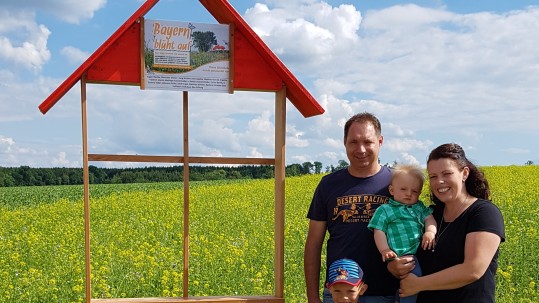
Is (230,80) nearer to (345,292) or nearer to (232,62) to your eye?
(232,62)

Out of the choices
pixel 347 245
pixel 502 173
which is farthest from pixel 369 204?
pixel 502 173

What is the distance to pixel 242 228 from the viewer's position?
1092cm

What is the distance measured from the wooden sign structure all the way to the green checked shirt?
1.11 metres

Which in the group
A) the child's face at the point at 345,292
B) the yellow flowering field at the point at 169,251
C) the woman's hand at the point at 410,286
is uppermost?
the woman's hand at the point at 410,286

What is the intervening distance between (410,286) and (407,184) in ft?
2.12

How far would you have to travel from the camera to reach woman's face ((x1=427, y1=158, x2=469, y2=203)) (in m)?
3.42

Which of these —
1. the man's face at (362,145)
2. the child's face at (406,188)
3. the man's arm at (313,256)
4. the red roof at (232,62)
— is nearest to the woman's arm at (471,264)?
the child's face at (406,188)

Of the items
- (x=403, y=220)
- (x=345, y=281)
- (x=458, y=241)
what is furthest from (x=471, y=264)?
(x=345, y=281)

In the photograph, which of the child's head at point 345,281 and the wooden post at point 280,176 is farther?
the wooden post at point 280,176

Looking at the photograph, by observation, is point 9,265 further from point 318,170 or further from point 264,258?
point 318,170

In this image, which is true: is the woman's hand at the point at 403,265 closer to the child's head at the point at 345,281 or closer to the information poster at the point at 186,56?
the child's head at the point at 345,281

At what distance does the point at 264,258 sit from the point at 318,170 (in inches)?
752

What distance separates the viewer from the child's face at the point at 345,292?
12.0 feet

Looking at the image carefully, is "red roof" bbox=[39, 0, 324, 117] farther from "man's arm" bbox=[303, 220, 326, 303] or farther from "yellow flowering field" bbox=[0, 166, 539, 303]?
"yellow flowering field" bbox=[0, 166, 539, 303]
